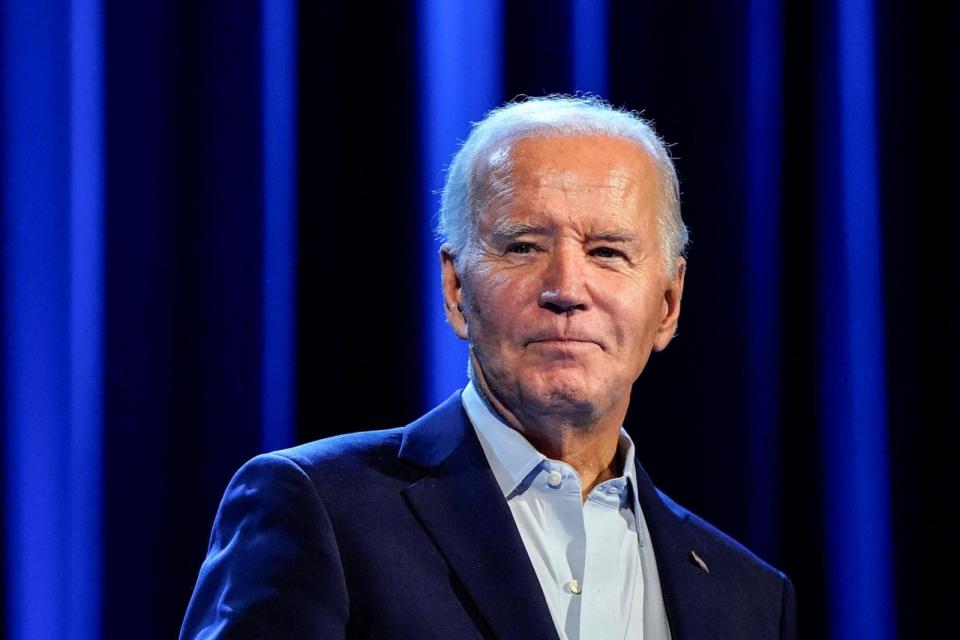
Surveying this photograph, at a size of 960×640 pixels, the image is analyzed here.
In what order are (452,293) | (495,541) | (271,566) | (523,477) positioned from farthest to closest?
(452,293)
(523,477)
(495,541)
(271,566)

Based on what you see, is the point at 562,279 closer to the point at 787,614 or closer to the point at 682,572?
the point at 682,572

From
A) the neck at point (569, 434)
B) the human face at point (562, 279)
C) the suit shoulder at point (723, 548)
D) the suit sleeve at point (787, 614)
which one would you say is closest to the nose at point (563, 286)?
the human face at point (562, 279)

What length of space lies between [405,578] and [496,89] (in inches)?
41.1

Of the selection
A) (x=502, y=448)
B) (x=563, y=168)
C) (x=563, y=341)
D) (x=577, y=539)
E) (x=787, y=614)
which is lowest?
(x=787, y=614)

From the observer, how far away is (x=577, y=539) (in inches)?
61.6

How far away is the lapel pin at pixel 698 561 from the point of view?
5.59ft

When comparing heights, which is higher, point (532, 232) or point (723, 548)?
point (532, 232)

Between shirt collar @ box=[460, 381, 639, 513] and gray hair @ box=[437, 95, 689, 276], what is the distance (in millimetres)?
195

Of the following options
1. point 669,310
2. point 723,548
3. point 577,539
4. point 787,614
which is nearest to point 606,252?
point 669,310

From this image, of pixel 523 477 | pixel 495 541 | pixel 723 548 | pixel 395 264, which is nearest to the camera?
pixel 495 541

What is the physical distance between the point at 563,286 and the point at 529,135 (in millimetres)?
218

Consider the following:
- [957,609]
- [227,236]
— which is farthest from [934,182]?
[227,236]

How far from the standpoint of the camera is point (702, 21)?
234 centimetres

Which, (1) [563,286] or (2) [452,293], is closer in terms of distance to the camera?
(1) [563,286]
